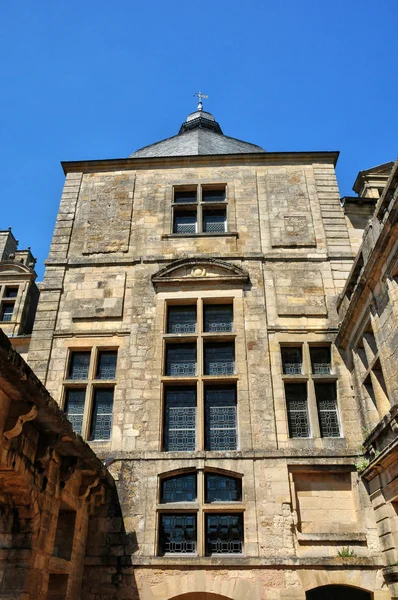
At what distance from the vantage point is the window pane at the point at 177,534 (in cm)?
782

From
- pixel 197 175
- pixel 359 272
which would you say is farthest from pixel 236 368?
pixel 197 175

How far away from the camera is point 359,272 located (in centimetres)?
838

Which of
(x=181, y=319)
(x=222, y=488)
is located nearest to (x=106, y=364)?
(x=181, y=319)

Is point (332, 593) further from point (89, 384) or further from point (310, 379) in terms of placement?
point (89, 384)

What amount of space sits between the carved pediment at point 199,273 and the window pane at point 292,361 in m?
1.70

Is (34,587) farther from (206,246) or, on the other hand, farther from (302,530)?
(206,246)

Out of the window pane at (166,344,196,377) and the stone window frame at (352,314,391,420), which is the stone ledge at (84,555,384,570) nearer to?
the stone window frame at (352,314,391,420)

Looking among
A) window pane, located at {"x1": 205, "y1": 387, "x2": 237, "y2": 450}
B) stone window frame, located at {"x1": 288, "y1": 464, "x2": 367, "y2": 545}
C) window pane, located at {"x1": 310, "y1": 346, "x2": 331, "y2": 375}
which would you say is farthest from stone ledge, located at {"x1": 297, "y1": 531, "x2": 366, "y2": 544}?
window pane, located at {"x1": 310, "y1": 346, "x2": 331, "y2": 375}

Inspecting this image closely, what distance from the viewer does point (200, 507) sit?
26.2 ft

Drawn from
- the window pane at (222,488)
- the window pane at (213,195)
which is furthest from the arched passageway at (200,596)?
the window pane at (213,195)

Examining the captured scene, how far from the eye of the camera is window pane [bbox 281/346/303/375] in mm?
9414

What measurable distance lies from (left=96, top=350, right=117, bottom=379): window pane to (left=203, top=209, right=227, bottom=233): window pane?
3.64 m

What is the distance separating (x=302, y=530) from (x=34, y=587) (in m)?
4.04

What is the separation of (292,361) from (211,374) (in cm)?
154
